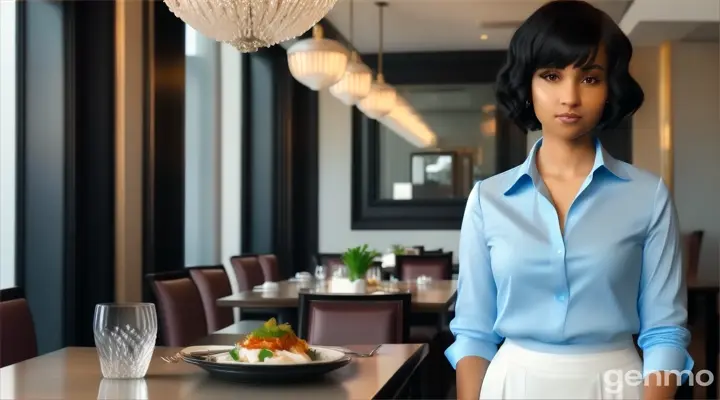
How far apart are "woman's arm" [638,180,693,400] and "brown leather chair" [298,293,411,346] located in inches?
74.5

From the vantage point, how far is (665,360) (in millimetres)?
1371

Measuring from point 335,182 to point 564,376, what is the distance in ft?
30.4

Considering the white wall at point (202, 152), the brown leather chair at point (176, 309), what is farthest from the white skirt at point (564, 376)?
the white wall at point (202, 152)

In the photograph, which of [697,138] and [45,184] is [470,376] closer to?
[45,184]

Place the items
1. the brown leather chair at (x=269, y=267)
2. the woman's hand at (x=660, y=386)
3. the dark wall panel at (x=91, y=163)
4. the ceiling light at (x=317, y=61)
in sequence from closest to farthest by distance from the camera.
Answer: the woman's hand at (x=660, y=386)
the dark wall panel at (x=91, y=163)
the ceiling light at (x=317, y=61)
the brown leather chair at (x=269, y=267)

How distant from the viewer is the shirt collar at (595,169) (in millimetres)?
1446

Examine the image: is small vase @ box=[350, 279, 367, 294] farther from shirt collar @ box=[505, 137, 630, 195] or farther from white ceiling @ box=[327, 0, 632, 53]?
white ceiling @ box=[327, 0, 632, 53]

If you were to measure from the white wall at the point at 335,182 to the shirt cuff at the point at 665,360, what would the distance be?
9.12m

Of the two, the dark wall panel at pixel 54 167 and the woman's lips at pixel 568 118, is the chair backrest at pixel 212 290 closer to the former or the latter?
the dark wall panel at pixel 54 167

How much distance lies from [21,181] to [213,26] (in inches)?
76.5

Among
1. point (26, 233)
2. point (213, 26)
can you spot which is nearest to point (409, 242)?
point (26, 233)

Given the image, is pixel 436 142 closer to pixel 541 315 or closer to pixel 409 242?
pixel 409 242

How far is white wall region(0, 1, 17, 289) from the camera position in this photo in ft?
15.4

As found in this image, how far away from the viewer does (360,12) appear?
8.68 metres
